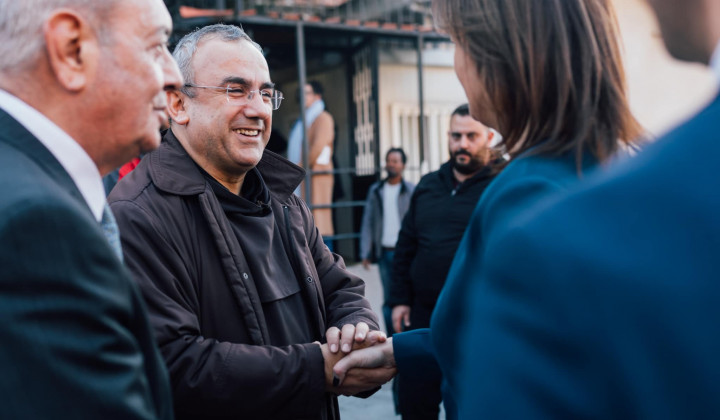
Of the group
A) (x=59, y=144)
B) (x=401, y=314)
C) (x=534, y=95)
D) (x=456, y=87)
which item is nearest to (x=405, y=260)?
(x=401, y=314)

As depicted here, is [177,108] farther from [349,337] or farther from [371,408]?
[371,408]

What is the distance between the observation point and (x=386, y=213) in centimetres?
666

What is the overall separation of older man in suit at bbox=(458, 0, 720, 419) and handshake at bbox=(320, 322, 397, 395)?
3.74 feet

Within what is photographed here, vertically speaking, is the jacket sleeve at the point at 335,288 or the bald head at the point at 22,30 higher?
the bald head at the point at 22,30

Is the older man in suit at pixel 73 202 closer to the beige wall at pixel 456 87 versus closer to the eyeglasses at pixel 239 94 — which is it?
the eyeglasses at pixel 239 94

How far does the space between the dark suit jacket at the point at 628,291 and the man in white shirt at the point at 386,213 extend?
541cm

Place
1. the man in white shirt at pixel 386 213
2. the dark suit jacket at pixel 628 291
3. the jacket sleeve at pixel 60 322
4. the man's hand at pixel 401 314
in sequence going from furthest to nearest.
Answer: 1. the man in white shirt at pixel 386 213
2. the man's hand at pixel 401 314
3. the jacket sleeve at pixel 60 322
4. the dark suit jacket at pixel 628 291

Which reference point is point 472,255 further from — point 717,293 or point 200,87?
point 200,87

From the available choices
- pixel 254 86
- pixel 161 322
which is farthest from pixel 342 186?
pixel 161 322

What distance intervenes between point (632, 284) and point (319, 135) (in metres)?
7.51

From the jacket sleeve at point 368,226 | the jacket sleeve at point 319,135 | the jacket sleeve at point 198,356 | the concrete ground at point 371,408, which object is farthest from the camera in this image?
the jacket sleeve at point 319,135

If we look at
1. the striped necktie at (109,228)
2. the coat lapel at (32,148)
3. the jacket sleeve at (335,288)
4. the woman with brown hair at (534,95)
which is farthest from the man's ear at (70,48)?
the jacket sleeve at (335,288)

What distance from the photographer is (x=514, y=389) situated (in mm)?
833

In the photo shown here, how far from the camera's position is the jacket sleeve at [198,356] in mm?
1747
